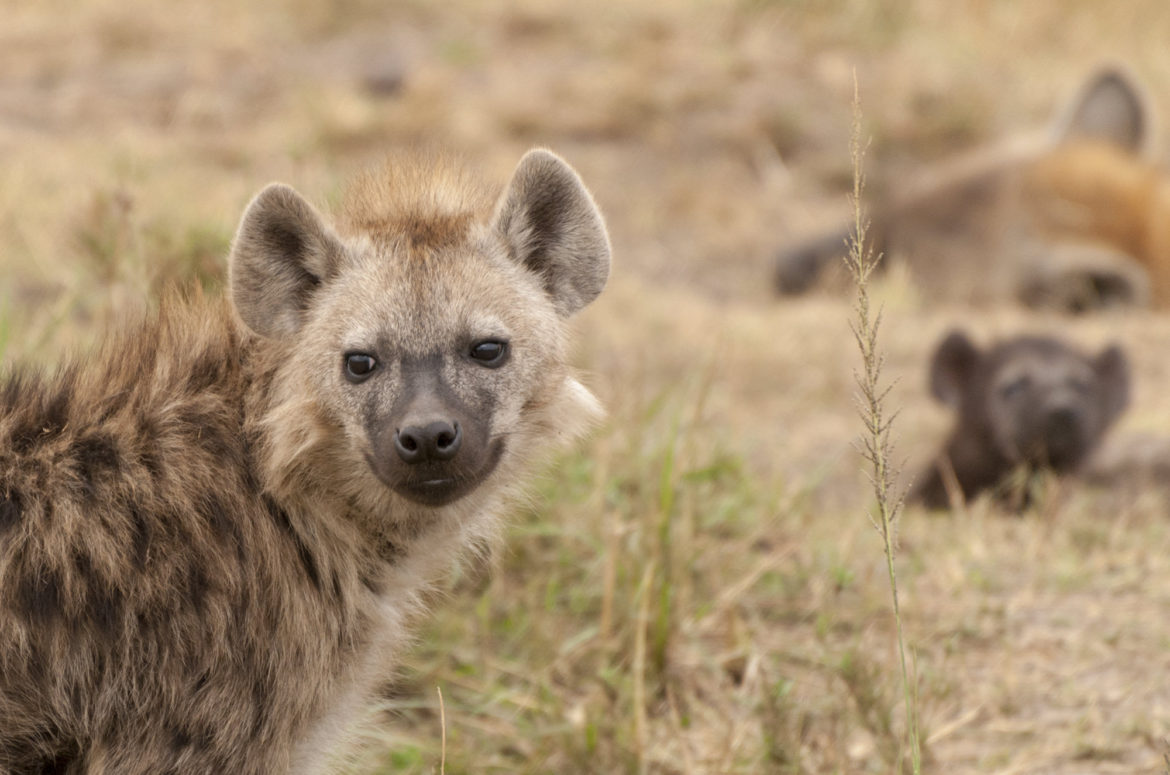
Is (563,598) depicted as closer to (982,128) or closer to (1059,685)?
(1059,685)

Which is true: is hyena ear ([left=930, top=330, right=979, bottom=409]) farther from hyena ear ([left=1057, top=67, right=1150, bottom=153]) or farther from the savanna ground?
hyena ear ([left=1057, top=67, right=1150, bottom=153])

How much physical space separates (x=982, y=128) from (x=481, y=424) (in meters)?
8.37

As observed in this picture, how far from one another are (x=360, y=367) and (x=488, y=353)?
0.26m

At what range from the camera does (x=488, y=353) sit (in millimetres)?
2768

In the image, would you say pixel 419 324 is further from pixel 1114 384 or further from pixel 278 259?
pixel 1114 384

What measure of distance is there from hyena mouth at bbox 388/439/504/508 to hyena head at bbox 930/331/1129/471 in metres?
3.75

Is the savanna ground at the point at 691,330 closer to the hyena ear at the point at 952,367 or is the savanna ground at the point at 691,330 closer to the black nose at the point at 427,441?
the hyena ear at the point at 952,367

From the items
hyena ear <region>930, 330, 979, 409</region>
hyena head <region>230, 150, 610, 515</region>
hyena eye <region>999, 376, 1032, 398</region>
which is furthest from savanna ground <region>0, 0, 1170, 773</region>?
hyena head <region>230, 150, 610, 515</region>

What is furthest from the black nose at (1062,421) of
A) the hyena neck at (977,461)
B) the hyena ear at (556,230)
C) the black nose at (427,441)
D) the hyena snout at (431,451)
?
the black nose at (427,441)

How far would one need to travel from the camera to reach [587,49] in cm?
1014

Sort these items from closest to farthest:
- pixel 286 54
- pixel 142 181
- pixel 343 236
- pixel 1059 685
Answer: pixel 343 236 → pixel 1059 685 → pixel 142 181 → pixel 286 54

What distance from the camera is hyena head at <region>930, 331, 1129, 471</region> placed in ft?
19.1

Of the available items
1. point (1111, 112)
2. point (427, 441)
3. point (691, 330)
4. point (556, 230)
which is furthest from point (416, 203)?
point (1111, 112)

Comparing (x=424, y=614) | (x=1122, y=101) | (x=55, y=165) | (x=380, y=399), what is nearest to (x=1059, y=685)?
(x=424, y=614)
